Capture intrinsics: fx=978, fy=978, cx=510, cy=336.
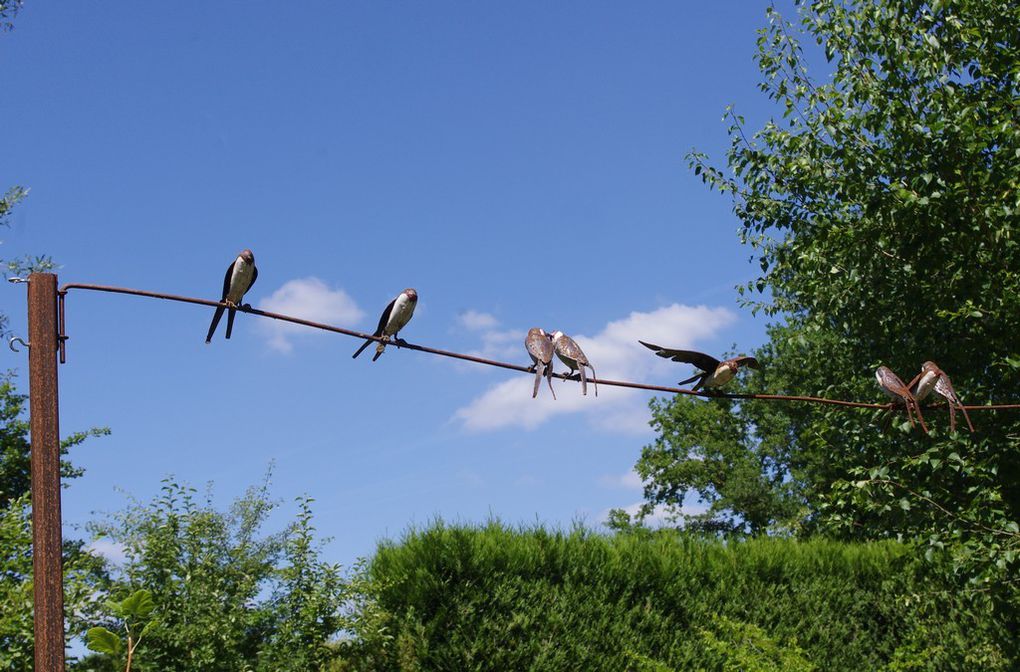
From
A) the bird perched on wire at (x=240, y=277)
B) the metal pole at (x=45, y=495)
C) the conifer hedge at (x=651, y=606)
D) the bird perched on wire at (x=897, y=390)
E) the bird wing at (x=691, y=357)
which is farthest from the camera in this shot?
the conifer hedge at (x=651, y=606)

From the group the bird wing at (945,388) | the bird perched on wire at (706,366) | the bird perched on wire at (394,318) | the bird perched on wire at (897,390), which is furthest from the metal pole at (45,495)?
the bird wing at (945,388)

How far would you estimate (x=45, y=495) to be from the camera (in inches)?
187

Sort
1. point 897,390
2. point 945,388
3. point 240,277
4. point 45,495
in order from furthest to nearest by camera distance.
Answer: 1. point 945,388
2. point 897,390
3. point 240,277
4. point 45,495

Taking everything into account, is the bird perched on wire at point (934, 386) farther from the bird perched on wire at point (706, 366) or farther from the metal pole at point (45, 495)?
the metal pole at point (45, 495)

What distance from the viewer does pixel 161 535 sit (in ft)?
30.9

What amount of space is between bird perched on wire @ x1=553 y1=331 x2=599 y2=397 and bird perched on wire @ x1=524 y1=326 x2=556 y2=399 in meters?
0.08

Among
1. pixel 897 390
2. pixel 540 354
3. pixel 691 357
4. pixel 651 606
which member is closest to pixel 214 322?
pixel 540 354

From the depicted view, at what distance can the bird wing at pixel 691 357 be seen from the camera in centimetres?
698

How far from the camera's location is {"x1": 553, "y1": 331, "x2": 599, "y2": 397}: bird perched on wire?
6.77m

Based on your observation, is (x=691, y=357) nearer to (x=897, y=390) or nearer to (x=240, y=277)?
(x=897, y=390)

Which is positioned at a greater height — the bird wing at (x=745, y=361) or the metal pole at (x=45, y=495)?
the bird wing at (x=745, y=361)

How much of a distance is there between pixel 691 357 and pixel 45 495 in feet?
14.1

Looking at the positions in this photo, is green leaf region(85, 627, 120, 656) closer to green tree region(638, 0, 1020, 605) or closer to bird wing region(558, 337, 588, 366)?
bird wing region(558, 337, 588, 366)

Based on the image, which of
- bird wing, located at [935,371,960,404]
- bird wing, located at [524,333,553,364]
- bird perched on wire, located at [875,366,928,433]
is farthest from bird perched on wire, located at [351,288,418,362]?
bird wing, located at [935,371,960,404]
